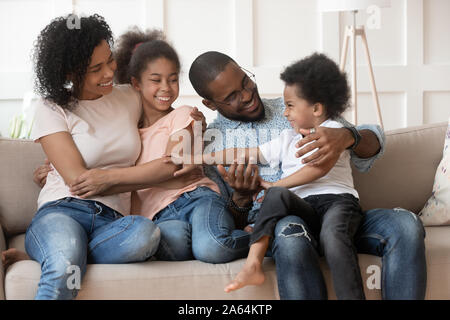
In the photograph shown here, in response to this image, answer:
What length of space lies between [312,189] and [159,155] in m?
0.50

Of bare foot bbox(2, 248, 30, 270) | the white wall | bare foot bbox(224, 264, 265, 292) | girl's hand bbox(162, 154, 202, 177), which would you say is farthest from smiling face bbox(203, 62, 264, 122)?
the white wall

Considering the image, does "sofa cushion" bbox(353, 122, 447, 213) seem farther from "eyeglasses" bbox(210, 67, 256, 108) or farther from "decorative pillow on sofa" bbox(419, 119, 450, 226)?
"eyeglasses" bbox(210, 67, 256, 108)

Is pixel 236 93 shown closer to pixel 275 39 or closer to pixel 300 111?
Answer: pixel 300 111

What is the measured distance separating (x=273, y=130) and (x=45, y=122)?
73 centimetres

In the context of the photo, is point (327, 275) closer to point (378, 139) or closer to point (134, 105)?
point (378, 139)

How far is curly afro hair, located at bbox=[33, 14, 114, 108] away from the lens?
1830 millimetres

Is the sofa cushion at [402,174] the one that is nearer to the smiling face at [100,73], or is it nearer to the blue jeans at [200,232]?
the blue jeans at [200,232]

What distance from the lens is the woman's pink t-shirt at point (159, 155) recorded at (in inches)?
73.7

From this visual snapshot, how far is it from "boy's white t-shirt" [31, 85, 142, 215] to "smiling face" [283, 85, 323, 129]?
49 centimetres

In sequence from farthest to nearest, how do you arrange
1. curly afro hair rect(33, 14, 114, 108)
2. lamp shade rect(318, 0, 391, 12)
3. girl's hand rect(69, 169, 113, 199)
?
lamp shade rect(318, 0, 391, 12) → curly afro hair rect(33, 14, 114, 108) → girl's hand rect(69, 169, 113, 199)

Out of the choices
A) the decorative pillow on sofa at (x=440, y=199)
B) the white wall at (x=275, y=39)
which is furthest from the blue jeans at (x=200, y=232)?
the white wall at (x=275, y=39)

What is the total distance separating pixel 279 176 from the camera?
191 cm
